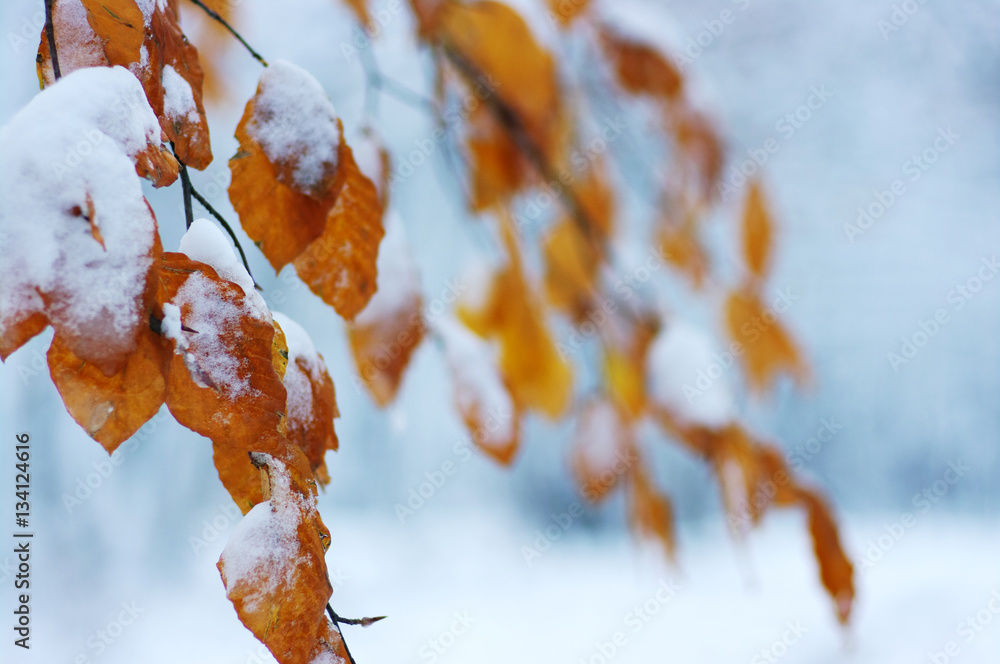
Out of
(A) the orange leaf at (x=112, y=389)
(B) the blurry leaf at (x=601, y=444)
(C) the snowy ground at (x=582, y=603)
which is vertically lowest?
(C) the snowy ground at (x=582, y=603)

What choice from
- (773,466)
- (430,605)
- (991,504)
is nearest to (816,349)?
(991,504)

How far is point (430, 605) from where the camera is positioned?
84.4 inches

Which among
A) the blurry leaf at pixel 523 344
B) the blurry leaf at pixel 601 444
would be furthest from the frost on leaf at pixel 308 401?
the blurry leaf at pixel 601 444

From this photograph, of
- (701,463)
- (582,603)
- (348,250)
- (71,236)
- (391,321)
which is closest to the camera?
(71,236)

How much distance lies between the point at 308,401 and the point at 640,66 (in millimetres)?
639

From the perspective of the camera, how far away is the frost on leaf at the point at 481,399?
1.84 ft

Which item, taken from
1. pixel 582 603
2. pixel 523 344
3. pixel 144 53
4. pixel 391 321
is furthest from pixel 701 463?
pixel 144 53

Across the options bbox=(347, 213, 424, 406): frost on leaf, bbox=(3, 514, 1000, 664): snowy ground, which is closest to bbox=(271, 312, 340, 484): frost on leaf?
bbox=(347, 213, 424, 406): frost on leaf

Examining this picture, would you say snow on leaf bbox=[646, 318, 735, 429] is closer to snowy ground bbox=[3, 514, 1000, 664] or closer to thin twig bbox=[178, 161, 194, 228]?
thin twig bbox=[178, 161, 194, 228]

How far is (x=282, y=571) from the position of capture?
0.70 ft

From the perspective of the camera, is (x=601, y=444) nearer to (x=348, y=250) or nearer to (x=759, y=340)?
(x=759, y=340)

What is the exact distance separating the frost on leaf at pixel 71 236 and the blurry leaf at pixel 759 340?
2.86ft

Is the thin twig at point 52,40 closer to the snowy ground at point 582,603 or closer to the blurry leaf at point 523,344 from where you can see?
the blurry leaf at point 523,344

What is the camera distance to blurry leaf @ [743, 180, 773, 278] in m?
0.86
